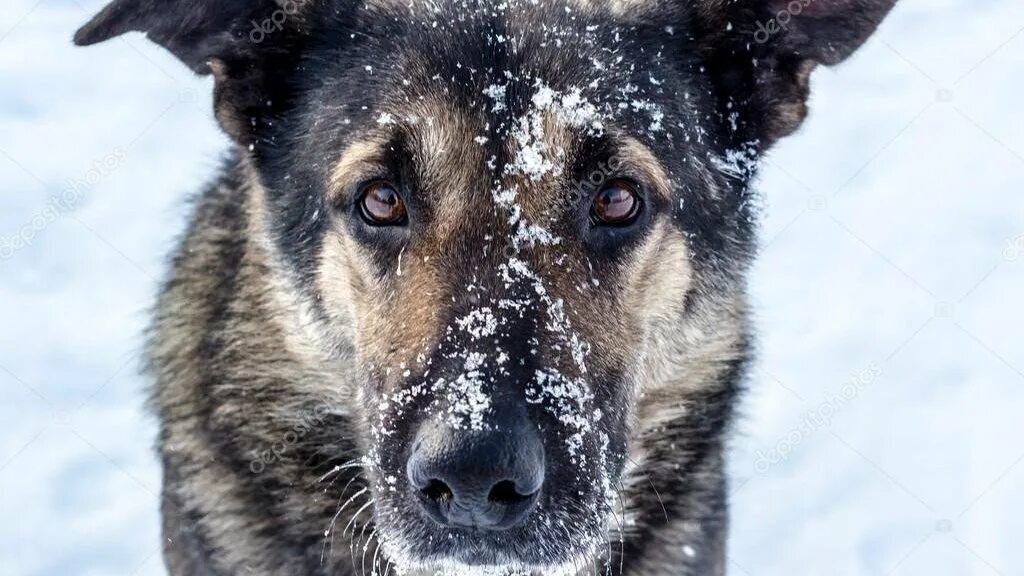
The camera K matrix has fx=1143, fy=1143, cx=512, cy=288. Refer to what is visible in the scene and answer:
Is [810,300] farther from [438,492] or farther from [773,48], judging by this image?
[438,492]

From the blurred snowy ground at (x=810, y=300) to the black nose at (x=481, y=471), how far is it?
1.47 m

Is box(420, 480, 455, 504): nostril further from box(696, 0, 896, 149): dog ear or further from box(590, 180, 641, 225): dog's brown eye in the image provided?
box(696, 0, 896, 149): dog ear

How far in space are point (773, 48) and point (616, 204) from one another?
0.87m

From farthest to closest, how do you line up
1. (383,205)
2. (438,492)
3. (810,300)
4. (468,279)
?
(810,300), (383,205), (468,279), (438,492)

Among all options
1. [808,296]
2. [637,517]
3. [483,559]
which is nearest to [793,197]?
[808,296]

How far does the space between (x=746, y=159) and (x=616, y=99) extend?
67 cm

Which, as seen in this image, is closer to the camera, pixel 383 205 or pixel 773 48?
pixel 383 205

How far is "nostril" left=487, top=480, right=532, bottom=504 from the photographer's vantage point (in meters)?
2.72

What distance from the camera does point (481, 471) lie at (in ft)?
8.75

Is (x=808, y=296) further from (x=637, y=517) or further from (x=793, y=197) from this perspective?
(x=637, y=517)

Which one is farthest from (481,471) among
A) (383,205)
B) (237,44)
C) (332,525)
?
(237,44)

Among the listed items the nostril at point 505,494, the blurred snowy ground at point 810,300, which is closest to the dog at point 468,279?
the nostril at point 505,494

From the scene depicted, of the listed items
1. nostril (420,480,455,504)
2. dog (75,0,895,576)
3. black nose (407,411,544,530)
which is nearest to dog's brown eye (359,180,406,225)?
dog (75,0,895,576)

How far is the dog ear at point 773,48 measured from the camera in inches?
139
